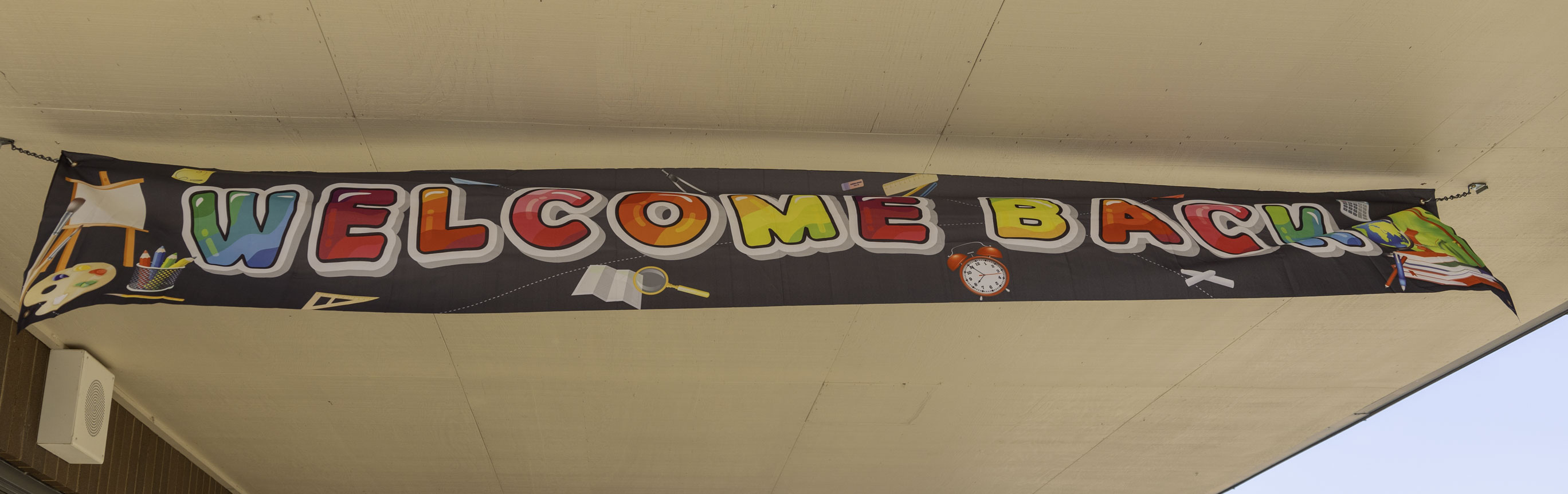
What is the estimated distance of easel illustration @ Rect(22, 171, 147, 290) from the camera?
2.37 metres

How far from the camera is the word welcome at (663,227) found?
8.10 ft

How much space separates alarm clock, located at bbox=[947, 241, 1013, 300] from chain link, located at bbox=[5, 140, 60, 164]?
2.43 meters

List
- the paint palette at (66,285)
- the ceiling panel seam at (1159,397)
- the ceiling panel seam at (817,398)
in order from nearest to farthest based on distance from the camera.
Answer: the paint palette at (66,285), the ceiling panel seam at (817,398), the ceiling panel seam at (1159,397)

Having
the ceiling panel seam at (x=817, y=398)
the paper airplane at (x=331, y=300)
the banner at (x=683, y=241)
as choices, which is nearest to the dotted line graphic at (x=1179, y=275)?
the banner at (x=683, y=241)

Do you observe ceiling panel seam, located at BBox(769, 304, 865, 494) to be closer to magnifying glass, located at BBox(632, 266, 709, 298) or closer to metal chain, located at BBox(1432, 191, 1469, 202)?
magnifying glass, located at BBox(632, 266, 709, 298)

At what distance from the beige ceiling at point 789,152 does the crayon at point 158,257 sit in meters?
0.59

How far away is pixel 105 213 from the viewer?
246 cm

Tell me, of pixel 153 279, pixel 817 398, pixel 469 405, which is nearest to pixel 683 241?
pixel 153 279

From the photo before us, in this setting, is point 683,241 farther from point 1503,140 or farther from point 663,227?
point 1503,140

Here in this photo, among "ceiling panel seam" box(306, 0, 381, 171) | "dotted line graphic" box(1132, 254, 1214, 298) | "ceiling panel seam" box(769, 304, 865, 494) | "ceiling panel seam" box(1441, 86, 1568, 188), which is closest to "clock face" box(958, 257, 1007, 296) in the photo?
"dotted line graphic" box(1132, 254, 1214, 298)

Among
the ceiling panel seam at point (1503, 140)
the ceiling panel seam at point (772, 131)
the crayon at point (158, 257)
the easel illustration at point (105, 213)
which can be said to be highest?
the ceiling panel seam at point (772, 131)

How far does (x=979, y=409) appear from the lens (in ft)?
16.6

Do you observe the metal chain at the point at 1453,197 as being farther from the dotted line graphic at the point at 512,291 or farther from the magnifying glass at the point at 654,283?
the dotted line graphic at the point at 512,291

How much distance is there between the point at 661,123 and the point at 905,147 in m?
0.79
